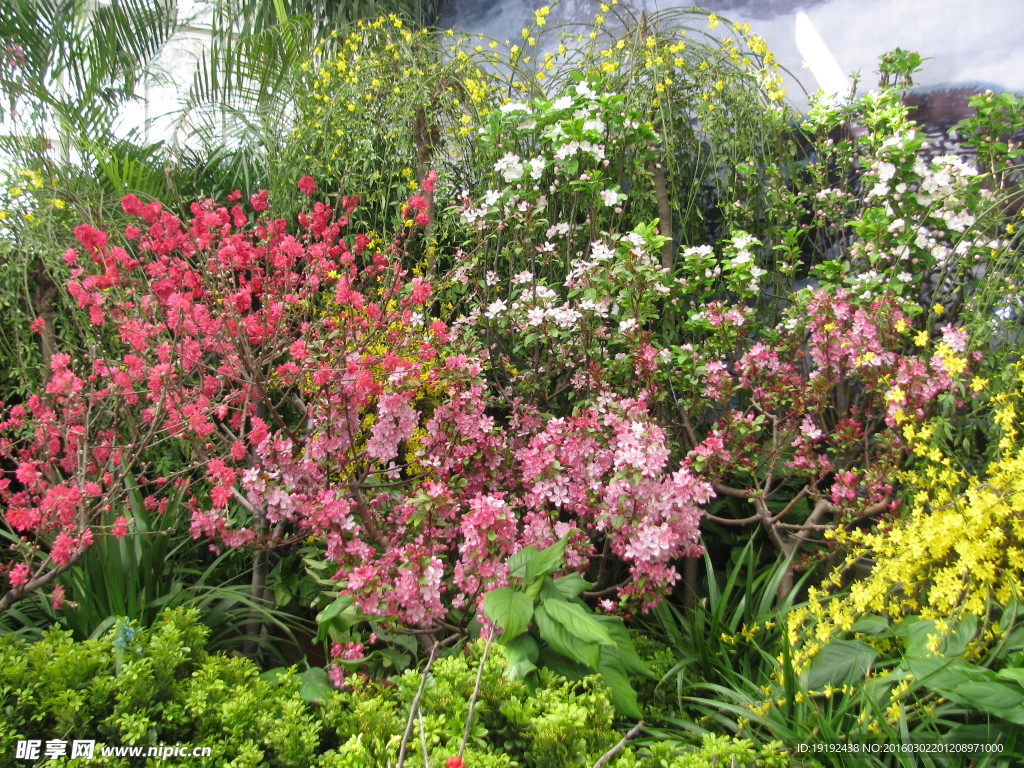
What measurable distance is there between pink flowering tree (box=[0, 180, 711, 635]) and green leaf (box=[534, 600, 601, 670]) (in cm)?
17

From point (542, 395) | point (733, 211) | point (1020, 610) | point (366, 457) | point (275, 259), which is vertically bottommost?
point (1020, 610)

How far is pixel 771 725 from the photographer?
1.43 metres

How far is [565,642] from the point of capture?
1497 mm

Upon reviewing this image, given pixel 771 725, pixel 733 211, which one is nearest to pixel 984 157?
pixel 733 211

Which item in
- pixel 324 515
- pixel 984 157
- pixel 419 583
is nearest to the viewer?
pixel 419 583

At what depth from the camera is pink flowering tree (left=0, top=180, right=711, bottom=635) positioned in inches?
66.1

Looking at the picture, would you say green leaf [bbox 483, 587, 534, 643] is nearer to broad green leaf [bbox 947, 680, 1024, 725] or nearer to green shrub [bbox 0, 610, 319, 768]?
green shrub [bbox 0, 610, 319, 768]

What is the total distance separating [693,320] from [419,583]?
1.29 m

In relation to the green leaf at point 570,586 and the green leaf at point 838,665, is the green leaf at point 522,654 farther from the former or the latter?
the green leaf at point 838,665

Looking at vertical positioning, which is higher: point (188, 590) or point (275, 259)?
point (275, 259)

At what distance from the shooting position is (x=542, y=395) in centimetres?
259

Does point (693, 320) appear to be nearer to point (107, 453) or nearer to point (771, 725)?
point (771, 725)

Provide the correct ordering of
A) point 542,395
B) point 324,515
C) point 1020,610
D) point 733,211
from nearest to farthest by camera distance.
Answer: point 1020,610
point 324,515
point 542,395
point 733,211

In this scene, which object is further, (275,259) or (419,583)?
(275,259)
